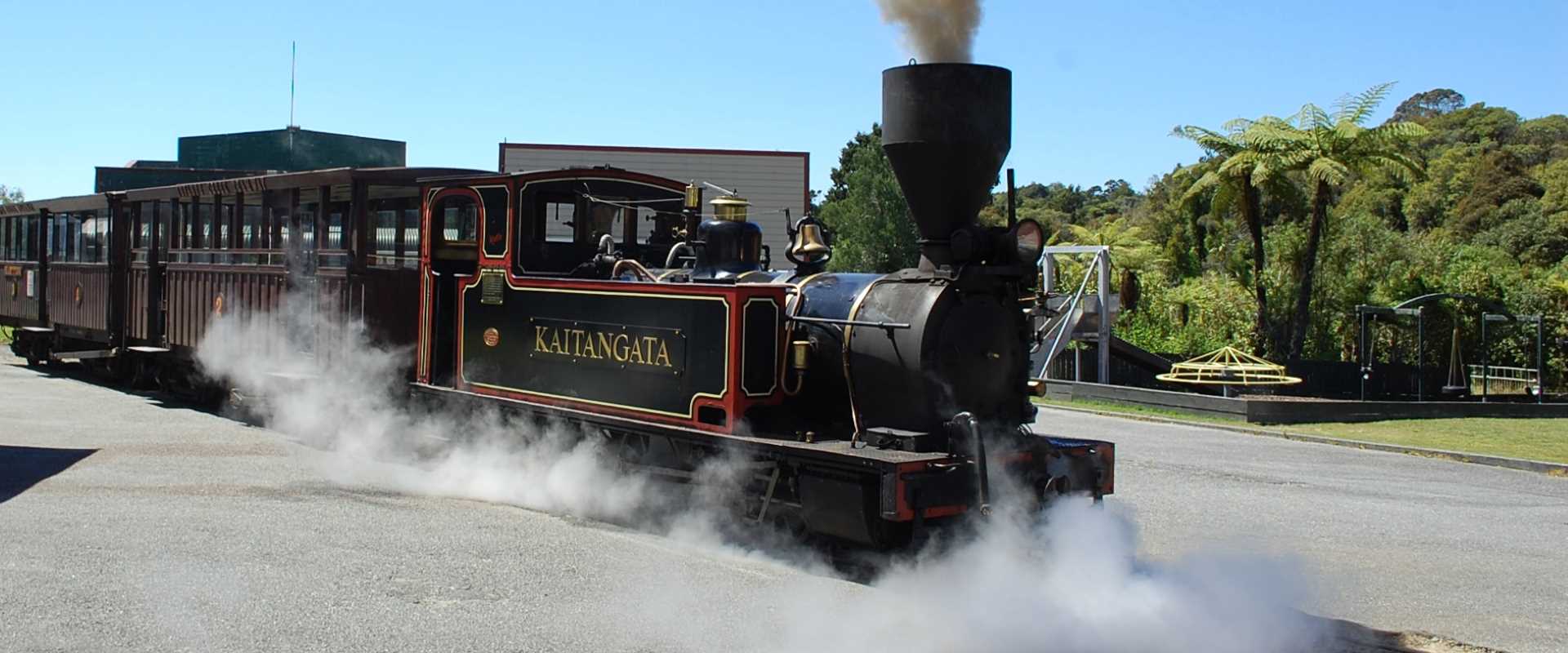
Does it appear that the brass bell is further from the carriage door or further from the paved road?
the carriage door

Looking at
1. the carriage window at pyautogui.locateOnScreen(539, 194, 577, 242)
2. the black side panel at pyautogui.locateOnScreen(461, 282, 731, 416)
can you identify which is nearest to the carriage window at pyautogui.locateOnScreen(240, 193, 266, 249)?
the black side panel at pyautogui.locateOnScreen(461, 282, 731, 416)

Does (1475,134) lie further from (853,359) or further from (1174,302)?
(853,359)

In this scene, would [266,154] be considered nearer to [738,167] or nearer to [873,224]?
[738,167]

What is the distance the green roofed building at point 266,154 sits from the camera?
125 ft

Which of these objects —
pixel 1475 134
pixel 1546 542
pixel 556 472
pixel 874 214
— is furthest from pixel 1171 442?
pixel 1475 134

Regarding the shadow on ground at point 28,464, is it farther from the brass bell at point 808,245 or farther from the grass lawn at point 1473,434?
the grass lawn at point 1473,434

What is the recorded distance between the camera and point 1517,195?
40.7m

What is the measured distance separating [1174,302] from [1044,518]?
21585 mm

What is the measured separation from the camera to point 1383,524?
32.2 feet

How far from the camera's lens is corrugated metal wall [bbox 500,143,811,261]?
35.3m

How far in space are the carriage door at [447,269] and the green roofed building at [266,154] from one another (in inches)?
1152

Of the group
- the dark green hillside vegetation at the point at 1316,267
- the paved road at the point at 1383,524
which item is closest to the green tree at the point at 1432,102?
the dark green hillside vegetation at the point at 1316,267

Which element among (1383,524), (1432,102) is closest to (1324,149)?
(1383,524)

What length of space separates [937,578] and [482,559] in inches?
107
